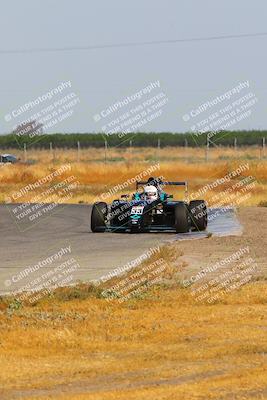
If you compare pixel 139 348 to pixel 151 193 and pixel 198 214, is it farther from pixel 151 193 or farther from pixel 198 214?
pixel 198 214

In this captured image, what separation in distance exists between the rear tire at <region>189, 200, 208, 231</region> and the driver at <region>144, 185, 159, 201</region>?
41.6 inches

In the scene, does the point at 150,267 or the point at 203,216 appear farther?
the point at 203,216

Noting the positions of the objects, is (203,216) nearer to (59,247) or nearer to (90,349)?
(59,247)

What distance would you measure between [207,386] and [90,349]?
2.75 metres

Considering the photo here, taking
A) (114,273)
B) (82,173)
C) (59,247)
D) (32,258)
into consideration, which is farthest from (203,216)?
(82,173)

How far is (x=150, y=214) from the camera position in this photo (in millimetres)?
29672

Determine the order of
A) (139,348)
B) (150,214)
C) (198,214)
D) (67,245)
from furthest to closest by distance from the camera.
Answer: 1. (198,214)
2. (150,214)
3. (67,245)
4. (139,348)

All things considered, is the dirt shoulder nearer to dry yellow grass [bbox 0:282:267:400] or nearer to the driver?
the driver

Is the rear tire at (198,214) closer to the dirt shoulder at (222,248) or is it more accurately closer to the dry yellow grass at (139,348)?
the dirt shoulder at (222,248)

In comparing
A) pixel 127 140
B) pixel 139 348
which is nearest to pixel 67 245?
pixel 139 348

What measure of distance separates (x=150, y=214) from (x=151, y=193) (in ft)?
1.81

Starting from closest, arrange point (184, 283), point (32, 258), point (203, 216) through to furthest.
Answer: point (184, 283) < point (32, 258) < point (203, 216)

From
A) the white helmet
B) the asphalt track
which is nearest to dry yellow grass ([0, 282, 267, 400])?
the asphalt track

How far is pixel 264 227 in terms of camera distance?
31.5 metres
